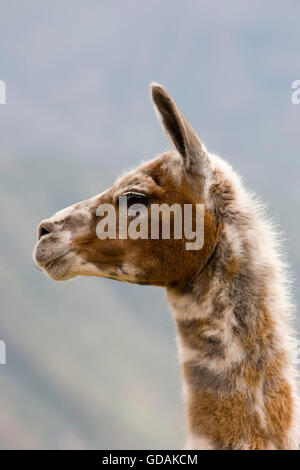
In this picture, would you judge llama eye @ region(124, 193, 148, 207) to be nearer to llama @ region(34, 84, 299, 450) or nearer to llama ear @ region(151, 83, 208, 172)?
llama @ region(34, 84, 299, 450)

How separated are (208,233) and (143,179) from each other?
603mm

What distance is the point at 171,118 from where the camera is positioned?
4.09m

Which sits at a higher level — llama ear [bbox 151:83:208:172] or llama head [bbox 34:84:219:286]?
llama ear [bbox 151:83:208:172]

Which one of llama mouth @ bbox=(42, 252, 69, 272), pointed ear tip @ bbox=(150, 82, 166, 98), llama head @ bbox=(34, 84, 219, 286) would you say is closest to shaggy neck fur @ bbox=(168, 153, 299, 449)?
llama head @ bbox=(34, 84, 219, 286)

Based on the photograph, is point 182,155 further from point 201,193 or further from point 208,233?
point 208,233

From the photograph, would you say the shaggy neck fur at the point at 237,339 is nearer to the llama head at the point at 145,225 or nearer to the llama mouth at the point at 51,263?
the llama head at the point at 145,225

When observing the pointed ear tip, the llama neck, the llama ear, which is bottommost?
the llama neck

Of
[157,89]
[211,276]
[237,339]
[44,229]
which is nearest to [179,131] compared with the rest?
[157,89]

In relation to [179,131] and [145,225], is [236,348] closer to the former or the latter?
[145,225]

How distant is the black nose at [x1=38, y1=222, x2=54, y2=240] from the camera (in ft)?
14.8

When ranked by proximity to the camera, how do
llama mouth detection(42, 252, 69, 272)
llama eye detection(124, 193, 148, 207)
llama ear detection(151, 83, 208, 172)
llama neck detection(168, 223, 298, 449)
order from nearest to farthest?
llama neck detection(168, 223, 298, 449)
llama ear detection(151, 83, 208, 172)
llama eye detection(124, 193, 148, 207)
llama mouth detection(42, 252, 69, 272)
